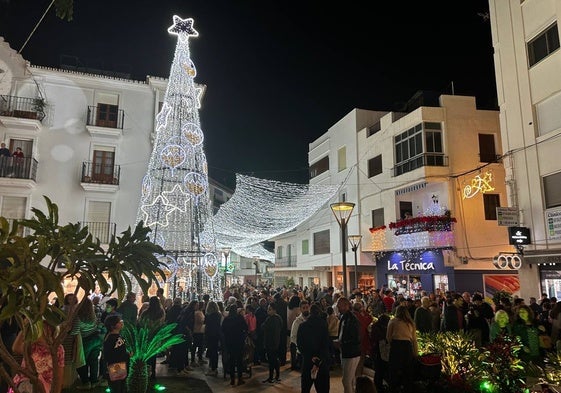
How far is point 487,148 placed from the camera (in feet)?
67.8

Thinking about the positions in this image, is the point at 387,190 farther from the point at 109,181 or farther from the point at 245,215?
the point at 109,181

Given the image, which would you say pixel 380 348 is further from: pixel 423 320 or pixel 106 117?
pixel 106 117

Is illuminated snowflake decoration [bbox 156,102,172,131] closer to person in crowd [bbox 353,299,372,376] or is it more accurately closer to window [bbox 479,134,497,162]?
person in crowd [bbox 353,299,372,376]

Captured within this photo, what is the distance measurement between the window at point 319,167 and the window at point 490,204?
12552 mm

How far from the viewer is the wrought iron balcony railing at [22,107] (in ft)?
62.1

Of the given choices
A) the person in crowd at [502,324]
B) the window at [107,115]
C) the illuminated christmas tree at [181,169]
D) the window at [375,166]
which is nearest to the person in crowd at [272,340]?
the person in crowd at [502,324]

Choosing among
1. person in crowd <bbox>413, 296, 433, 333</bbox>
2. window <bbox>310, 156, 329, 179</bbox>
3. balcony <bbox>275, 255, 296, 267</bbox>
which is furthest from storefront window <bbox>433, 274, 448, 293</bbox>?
balcony <bbox>275, 255, 296, 267</bbox>

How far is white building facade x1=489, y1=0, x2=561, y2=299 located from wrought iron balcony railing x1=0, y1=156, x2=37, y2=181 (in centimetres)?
1998

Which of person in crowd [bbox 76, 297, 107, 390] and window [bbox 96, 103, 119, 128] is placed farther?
window [bbox 96, 103, 119, 128]

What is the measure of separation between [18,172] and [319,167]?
19898 mm

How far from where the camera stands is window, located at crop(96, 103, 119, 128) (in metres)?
20.3

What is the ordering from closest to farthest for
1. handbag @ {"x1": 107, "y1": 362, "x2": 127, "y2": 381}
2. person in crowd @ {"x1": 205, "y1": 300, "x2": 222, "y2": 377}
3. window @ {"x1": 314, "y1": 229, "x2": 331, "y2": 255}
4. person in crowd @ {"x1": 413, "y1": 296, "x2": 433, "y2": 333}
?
handbag @ {"x1": 107, "y1": 362, "x2": 127, "y2": 381} → person in crowd @ {"x1": 413, "y1": 296, "x2": 433, "y2": 333} → person in crowd @ {"x1": 205, "y1": 300, "x2": 222, "y2": 377} → window @ {"x1": 314, "y1": 229, "x2": 331, "y2": 255}

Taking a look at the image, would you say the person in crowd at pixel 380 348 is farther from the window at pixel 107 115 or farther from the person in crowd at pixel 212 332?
the window at pixel 107 115

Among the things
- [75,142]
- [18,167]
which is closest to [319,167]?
[75,142]
